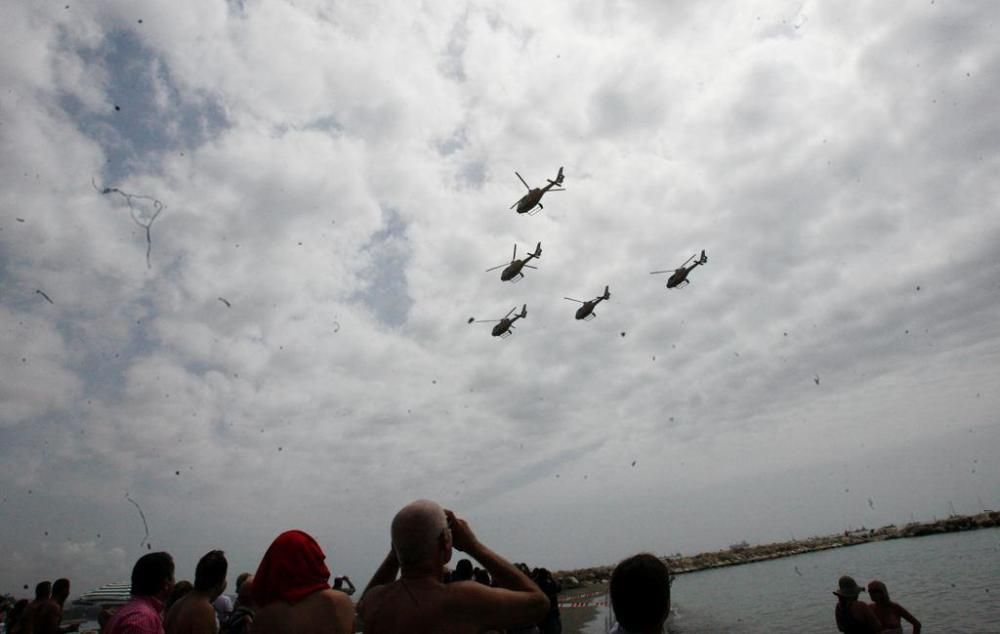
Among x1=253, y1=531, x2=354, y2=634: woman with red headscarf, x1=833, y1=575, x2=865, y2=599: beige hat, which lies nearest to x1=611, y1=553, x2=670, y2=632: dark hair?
x1=253, y1=531, x2=354, y2=634: woman with red headscarf

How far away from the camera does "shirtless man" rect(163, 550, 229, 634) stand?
5.14 metres

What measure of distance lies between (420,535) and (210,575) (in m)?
3.32

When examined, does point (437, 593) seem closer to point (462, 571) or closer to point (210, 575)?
point (210, 575)

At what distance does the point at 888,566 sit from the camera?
52531 mm

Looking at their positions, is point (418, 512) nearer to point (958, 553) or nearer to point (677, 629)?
point (677, 629)

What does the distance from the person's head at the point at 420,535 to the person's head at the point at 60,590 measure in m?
10.6

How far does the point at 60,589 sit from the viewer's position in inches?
410

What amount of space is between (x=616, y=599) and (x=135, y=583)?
4.23m

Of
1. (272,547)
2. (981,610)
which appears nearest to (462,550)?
(272,547)

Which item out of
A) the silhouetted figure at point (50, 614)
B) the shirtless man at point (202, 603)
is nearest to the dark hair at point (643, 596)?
the shirtless man at point (202, 603)

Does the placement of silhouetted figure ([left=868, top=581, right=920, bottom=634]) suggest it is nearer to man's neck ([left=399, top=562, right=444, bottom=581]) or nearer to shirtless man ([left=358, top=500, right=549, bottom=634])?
shirtless man ([left=358, top=500, right=549, bottom=634])

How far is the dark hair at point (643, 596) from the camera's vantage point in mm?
3490

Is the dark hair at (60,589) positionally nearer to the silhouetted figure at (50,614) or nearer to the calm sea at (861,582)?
the silhouetted figure at (50,614)

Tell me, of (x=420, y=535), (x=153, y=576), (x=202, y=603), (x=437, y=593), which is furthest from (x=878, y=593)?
(x=153, y=576)
